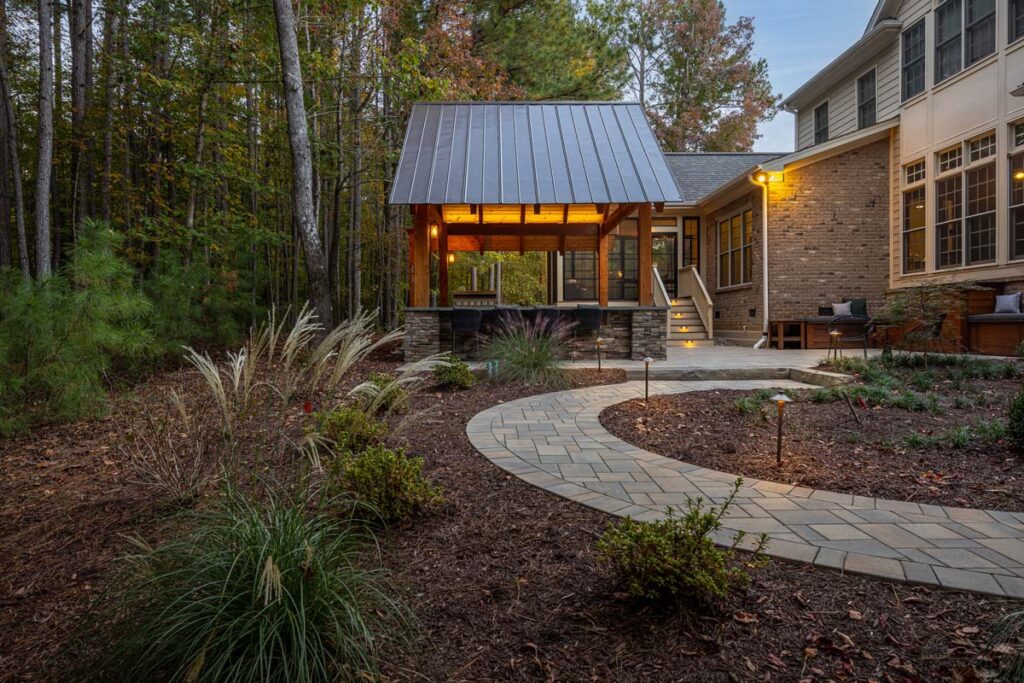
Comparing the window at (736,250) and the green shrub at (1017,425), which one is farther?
the window at (736,250)

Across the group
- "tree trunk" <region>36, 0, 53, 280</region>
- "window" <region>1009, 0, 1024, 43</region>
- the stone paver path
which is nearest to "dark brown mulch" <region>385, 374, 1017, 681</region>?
the stone paver path

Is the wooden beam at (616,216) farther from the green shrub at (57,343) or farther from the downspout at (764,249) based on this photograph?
the green shrub at (57,343)

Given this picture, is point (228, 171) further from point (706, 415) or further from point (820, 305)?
point (820, 305)

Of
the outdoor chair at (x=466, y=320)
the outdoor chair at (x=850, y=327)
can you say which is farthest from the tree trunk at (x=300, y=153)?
the outdoor chair at (x=850, y=327)

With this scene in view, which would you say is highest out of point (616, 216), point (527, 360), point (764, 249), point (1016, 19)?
point (1016, 19)

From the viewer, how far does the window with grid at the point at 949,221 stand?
10047mm

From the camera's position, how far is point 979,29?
31.7 feet

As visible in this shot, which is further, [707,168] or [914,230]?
[707,168]

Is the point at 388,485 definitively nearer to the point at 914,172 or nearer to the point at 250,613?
the point at 250,613

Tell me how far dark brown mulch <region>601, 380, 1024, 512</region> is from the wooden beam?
4556 mm

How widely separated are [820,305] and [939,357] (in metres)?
4.05

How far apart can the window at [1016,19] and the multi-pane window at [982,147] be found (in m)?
1.56

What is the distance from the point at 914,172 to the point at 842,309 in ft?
10.7

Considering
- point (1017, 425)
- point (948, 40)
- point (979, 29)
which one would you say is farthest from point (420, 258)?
point (948, 40)
